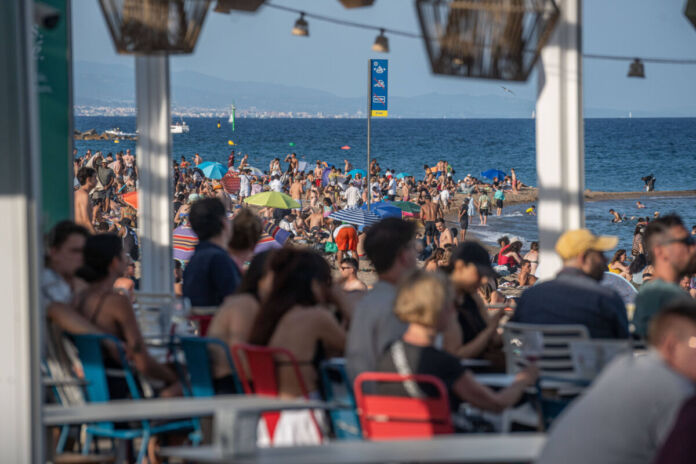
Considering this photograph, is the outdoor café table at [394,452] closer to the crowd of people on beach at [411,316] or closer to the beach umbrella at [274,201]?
the crowd of people on beach at [411,316]

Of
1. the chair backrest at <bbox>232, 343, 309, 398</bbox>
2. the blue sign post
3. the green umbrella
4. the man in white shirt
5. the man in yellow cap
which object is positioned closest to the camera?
the chair backrest at <bbox>232, 343, 309, 398</bbox>

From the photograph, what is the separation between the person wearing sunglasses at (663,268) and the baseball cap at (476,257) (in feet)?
2.30

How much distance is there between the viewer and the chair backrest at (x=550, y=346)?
4031 millimetres

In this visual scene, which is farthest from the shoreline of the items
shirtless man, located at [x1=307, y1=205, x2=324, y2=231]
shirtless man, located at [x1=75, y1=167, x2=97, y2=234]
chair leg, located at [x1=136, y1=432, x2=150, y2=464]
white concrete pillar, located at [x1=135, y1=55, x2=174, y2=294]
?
chair leg, located at [x1=136, y1=432, x2=150, y2=464]

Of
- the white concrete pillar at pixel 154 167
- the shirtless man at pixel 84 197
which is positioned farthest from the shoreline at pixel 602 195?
the white concrete pillar at pixel 154 167

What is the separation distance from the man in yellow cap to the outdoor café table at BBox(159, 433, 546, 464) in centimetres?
134

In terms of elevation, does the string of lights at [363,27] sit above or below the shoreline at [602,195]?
above

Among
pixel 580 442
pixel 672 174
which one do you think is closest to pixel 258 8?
pixel 580 442

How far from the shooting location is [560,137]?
5246mm

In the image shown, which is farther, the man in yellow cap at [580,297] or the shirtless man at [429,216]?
the shirtless man at [429,216]

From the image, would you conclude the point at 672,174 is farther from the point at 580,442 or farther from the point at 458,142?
the point at 580,442

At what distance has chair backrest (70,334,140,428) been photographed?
3.96 metres

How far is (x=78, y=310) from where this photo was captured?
13.8 feet

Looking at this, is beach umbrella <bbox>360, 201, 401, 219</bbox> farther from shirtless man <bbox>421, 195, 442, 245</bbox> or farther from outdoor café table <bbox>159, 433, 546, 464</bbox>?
outdoor café table <bbox>159, 433, 546, 464</bbox>
